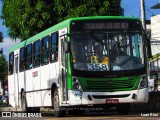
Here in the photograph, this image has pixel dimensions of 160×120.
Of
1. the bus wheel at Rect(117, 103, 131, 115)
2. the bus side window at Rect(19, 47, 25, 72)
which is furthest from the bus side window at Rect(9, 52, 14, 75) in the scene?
the bus wheel at Rect(117, 103, 131, 115)

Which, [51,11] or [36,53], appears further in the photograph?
[51,11]

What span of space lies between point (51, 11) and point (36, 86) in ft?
27.1

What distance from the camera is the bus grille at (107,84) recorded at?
17.6 meters

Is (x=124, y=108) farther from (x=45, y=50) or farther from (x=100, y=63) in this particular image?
(x=45, y=50)

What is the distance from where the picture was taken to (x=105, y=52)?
17.9m

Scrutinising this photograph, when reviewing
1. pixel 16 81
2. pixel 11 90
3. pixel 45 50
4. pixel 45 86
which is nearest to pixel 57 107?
pixel 45 86

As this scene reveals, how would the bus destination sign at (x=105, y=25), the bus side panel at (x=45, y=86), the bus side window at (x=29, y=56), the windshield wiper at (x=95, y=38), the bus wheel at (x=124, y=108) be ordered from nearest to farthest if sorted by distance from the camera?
the windshield wiper at (x=95, y=38), the bus destination sign at (x=105, y=25), the bus wheel at (x=124, y=108), the bus side panel at (x=45, y=86), the bus side window at (x=29, y=56)

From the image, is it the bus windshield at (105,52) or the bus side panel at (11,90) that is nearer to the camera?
the bus windshield at (105,52)

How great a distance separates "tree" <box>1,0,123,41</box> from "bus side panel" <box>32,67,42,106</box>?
703cm

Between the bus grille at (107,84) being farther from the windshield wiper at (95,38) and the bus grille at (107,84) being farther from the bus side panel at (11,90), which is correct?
the bus side panel at (11,90)

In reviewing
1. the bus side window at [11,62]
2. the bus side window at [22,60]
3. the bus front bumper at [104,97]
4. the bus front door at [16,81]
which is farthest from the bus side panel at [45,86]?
the bus side window at [11,62]

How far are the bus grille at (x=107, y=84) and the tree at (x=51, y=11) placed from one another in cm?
1138

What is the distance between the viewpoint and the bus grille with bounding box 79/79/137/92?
695 inches

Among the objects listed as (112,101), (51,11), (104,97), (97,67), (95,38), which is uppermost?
(51,11)
